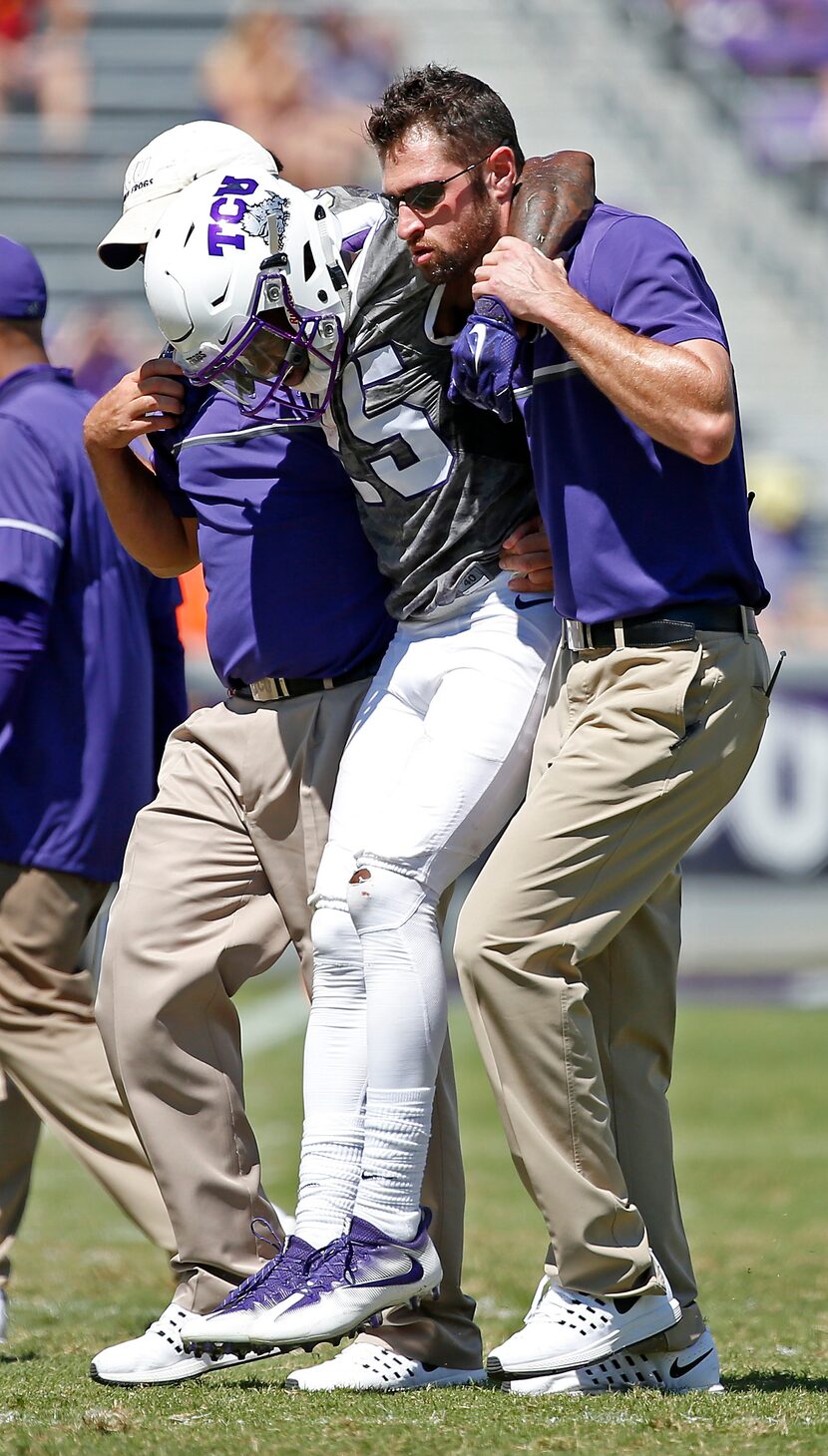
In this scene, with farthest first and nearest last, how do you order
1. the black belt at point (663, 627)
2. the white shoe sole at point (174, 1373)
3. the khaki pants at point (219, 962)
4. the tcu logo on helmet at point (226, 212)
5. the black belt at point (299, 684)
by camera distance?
1. the black belt at point (299, 684)
2. the khaki pants at point (219, 962)
3. the white shoe sole at point (174, 1373)
4. the tcu logo on helmet at point (226, 212)
5. the black belt at point (663, 627)

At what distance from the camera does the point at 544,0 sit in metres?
18.6

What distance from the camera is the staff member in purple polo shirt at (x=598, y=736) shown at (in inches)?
127

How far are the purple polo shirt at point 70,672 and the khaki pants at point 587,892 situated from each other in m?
1.63

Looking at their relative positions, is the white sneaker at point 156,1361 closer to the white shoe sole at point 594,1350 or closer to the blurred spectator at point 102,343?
the white shoe sole at point 594,1350

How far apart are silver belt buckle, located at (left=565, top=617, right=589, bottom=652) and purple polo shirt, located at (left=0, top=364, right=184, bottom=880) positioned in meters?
1.65

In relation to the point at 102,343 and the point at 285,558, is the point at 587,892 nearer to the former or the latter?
the point at 285,558

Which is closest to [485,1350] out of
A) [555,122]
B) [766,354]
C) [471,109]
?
[471,109]

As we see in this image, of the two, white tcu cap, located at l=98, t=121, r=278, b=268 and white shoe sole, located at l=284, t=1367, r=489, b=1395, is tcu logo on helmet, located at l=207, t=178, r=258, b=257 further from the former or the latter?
white shoe sole, located at l=284, t=1367, r=489, b=1395

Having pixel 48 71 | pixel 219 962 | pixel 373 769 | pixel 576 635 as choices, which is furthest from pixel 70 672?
pixel 48 71

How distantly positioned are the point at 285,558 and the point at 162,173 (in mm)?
836

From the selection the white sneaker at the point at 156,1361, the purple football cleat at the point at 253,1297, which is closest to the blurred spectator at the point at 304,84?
the white sneaker at the point at 156,1361

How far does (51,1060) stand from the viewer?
4590 mm

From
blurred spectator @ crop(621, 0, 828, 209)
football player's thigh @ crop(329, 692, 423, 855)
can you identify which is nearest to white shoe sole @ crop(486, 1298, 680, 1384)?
football player's thigh @ crop(329, 692, 423, 855)

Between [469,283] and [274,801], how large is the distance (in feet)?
3.48
